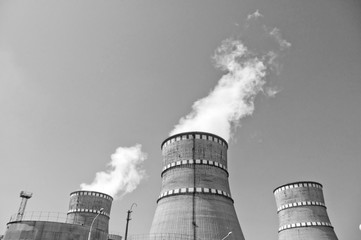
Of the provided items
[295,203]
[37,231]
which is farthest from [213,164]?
[295,203]

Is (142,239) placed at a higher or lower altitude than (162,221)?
lower

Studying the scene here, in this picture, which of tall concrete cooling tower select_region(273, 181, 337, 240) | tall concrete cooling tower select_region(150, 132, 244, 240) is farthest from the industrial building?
tall concrete cooling tower select_region(273, 181, 337, 240)

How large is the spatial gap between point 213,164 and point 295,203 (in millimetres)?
16609

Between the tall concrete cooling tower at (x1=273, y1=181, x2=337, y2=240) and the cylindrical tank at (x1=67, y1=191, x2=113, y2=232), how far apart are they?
73.1ft

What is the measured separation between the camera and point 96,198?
3959 cm

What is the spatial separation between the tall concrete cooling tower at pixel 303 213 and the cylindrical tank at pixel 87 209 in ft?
73.1

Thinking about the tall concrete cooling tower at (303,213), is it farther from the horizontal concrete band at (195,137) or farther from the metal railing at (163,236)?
the metal railing at (163,236)

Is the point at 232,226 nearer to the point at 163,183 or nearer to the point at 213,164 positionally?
the point at 213,164

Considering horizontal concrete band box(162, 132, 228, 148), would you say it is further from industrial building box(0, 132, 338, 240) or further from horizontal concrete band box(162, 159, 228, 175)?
horizontal concrete band box(162, 159, 228, 175)

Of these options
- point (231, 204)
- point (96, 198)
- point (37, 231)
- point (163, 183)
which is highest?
point (96, 198)

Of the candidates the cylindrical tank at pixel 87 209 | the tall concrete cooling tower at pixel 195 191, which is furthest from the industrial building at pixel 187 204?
the cylindrical tank at pixel 87 209

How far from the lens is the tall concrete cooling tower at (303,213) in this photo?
3409cm

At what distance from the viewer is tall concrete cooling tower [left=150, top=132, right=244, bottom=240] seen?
22.6 meters

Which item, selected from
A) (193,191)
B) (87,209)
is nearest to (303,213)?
(193,191)
